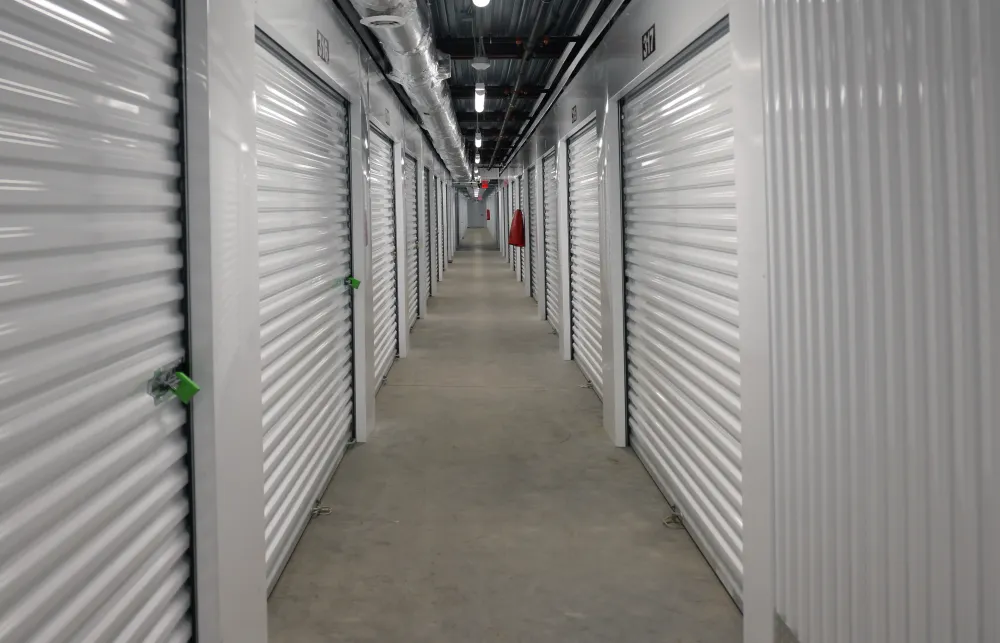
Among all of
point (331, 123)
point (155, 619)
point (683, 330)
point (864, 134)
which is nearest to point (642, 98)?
point (683, 330)

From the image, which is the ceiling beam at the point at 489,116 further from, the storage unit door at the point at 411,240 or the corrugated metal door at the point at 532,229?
the storage unit door at the point at 411,240

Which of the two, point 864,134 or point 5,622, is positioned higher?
point 864,134

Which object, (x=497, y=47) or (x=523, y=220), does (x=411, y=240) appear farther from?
(x=523, y=220)

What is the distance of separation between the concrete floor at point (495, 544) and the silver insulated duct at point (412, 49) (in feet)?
9.01

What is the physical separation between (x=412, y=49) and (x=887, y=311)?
399 centimetres

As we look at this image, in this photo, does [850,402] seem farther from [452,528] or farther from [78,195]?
[452,528]

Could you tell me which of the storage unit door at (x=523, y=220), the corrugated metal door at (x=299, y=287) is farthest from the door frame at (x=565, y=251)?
the storage unit door at (x=523, y=220)

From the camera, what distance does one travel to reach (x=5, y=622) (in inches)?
54.5

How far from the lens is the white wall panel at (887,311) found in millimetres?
1345

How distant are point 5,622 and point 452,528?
256 cm

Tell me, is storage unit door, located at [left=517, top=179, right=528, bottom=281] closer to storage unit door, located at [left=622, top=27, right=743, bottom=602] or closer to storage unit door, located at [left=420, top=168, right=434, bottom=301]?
storage unit door, located at [left=420, top=168, right=434, bottom=301]

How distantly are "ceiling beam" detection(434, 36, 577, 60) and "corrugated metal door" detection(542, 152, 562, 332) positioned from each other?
2263 millimetres

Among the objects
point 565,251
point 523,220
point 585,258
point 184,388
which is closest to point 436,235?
point 523,220

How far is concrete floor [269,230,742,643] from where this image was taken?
9.46ft
